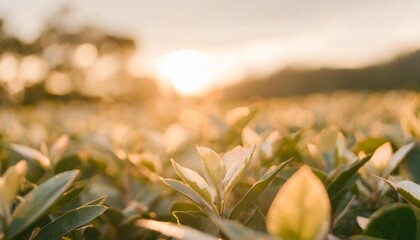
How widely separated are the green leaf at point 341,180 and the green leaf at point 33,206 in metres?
0.61

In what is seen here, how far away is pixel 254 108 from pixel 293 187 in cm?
129

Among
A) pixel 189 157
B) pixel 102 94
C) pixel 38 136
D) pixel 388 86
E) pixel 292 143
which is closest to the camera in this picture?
pixel 292 143

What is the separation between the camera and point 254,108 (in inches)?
74.6

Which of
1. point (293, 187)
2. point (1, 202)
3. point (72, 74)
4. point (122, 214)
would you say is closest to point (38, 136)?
point (122, 214)

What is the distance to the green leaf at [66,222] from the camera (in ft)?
3.22

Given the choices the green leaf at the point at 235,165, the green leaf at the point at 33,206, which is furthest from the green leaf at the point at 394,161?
the green leaf at the point at 33,206

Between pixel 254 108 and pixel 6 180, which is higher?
pixel 6 180

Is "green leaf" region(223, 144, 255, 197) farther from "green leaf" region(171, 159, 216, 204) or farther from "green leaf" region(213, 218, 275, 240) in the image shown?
"green leaf" region(213, 218, 275, 240)

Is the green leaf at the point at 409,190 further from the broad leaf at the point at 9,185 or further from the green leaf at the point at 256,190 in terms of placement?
the broad leaf at the point at 9,185

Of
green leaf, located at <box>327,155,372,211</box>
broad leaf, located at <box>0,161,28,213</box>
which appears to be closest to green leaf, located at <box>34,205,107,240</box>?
broad leaf, located at <box>0,161,28,213</box>

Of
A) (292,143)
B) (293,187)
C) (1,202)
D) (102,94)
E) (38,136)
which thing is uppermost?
(293,187)

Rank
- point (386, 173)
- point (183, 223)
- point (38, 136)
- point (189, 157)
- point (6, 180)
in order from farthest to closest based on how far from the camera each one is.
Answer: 1. point (38, 136)
2. point (189, 157)
3. point (386, 173)
4. point (183, 223)
5. point (6, 180)

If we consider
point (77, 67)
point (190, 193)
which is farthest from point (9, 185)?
point (77, 67)

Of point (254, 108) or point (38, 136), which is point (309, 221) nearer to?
point (254, 108)
